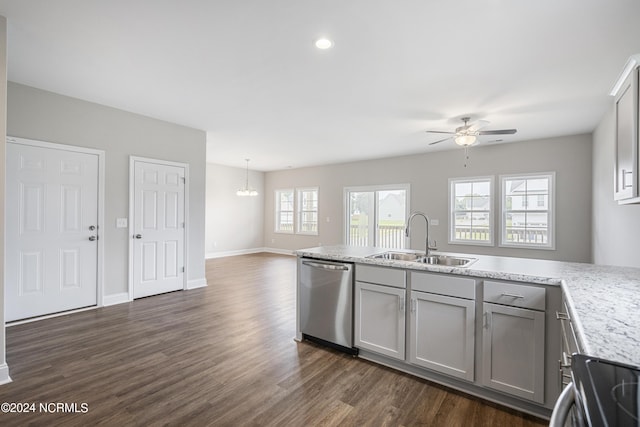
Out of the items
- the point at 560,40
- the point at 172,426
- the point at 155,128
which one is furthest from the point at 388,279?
the point at 155,128

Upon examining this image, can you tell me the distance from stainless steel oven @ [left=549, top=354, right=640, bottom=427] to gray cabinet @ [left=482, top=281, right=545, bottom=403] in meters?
1.16

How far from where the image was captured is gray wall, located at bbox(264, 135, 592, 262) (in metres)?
5.33

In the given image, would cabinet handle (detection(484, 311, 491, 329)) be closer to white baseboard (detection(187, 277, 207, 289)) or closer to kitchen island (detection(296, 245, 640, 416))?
kitchen island (detection(296, 245, 640, 416))

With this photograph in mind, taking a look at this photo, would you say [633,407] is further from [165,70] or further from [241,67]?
[165,70]

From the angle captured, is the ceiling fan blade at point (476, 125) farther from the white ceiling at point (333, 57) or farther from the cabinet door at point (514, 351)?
the cabinet door at point (514, 351)

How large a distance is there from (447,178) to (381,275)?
488 centimetres

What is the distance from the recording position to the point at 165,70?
9.88ft

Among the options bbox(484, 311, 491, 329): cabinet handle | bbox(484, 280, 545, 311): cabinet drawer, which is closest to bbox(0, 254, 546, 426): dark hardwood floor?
bbox(484, 311, 491, 329): cabinet handle

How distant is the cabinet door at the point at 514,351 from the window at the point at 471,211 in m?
4.70

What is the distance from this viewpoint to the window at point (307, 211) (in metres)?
9.01

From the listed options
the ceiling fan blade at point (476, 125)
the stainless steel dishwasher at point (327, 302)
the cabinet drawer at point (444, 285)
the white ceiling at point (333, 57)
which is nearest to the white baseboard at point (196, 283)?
the white ceiling at point (333, 57)

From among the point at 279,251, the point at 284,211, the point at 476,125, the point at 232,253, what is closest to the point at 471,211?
the point at 476,125

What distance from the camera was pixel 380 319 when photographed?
2.54m

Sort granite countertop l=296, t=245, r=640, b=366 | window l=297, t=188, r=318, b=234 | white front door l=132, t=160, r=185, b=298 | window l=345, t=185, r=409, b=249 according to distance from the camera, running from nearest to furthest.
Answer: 1. granite countertop l=296, t=245, r=640, b=366
2. white front door l=132, t=160, r=185, b=298
3. window l=345, t=185, r=409, b=249
4. window l=297, t=188, r=318, b=234
